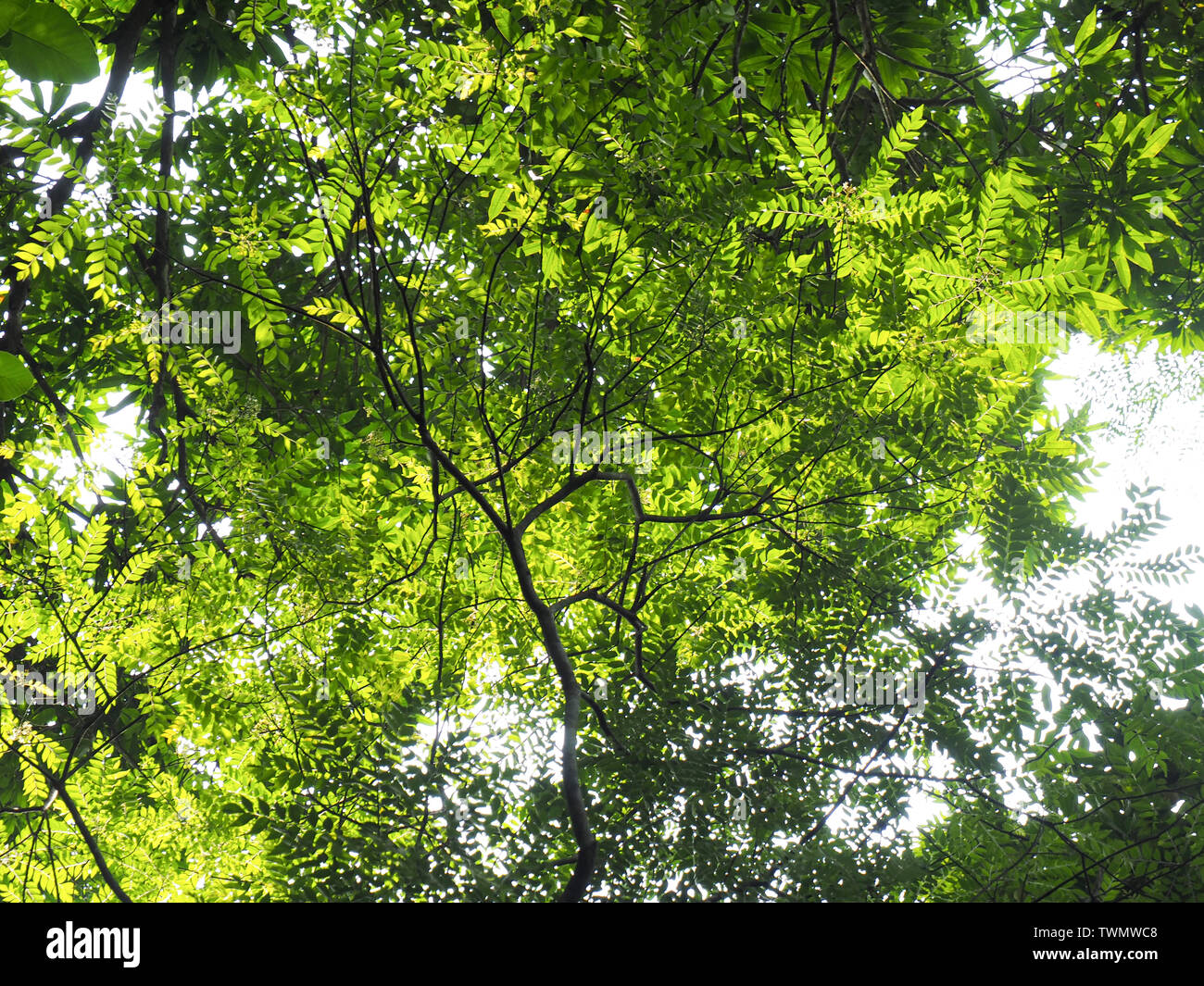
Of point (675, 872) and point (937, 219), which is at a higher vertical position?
point (937, 219)

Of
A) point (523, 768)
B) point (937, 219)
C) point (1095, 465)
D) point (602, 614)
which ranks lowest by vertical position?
point (523, 768)

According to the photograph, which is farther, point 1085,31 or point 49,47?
point 1085,31

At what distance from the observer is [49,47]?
876 millimetres

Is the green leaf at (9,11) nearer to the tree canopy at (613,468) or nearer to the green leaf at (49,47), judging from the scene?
the green leaf at (49,47)

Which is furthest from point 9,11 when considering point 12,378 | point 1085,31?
point 1085,31

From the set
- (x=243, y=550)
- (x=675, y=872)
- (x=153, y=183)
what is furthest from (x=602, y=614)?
(x=153, y=183)

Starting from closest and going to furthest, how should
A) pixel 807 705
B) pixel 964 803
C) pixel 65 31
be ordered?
pixel 65 31, pixel 964 803, pixel 807 705

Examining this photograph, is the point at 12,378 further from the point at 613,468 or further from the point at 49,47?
the point at 613,468

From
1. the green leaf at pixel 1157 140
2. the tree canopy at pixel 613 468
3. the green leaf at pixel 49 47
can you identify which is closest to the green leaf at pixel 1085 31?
the tree canopy at pixel 613 468

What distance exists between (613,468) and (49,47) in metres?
3.38
